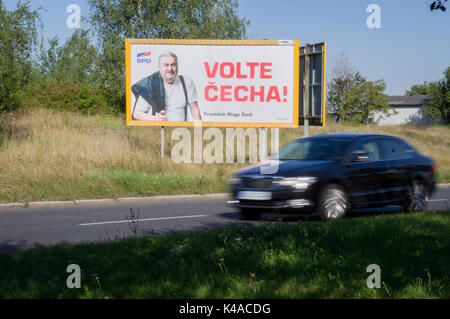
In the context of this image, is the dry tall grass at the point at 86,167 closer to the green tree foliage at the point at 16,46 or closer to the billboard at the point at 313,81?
the green tree foliage at the point at 16,46

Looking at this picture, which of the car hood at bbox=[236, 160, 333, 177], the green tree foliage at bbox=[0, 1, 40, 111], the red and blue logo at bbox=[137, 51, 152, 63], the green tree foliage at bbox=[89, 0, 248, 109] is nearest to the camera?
the car hood at bbox=[236, 160, 333, 177]

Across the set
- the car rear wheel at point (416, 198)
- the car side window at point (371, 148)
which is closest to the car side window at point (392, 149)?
the car side window at point (371, 148)

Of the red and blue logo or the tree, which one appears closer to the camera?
the red and blue logo

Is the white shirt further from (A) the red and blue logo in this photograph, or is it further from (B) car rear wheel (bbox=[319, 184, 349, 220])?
(B) car rear wheel (bbox=[319, 184, 349, 220])

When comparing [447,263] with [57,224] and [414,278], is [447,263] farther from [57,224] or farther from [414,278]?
[57,224]

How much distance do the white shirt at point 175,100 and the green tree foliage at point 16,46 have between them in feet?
13.6

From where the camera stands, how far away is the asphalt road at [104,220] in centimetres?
822

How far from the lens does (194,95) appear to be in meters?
19.5

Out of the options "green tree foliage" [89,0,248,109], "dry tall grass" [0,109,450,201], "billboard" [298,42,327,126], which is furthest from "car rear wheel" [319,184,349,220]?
"green tree foliage" [89,0,248,109]

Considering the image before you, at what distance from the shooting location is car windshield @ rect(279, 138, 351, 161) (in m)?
9.77

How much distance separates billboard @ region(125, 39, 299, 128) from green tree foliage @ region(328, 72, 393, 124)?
36867 millimetres

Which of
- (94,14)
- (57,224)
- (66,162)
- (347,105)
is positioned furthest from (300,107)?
(347,105)

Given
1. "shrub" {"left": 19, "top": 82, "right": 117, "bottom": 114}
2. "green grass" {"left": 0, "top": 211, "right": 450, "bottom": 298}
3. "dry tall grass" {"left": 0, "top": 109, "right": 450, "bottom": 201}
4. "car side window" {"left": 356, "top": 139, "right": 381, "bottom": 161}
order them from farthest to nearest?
"shrub" {"left": 19, "top": 82, "right": 117, "bottom": 114}
"dry tall grass" {"left": 0, "top": 109, "right": 450, "bottom": 201}
"car side window" {"left": 356, "top": 139, "right": 381, "bottom": 161}
"green grass" {"left": 0, "top": 211, "right": 450, "bottom": 298}

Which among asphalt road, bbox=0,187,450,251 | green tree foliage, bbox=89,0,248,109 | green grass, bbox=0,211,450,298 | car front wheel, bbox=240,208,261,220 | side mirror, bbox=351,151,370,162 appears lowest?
asphalt road, bbox=0,187,450,251
